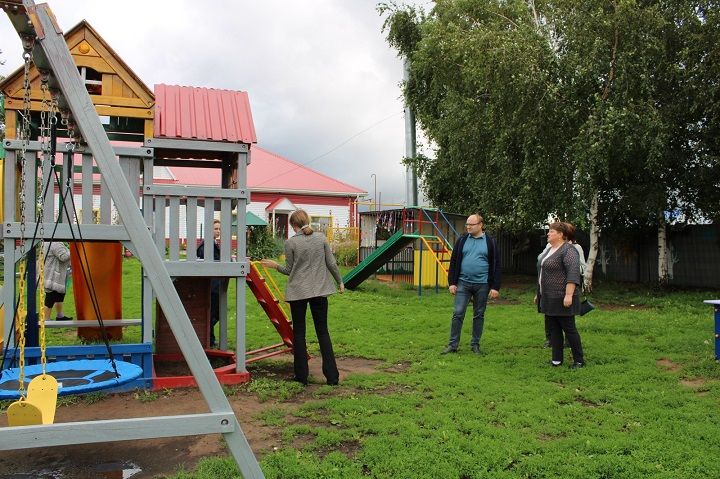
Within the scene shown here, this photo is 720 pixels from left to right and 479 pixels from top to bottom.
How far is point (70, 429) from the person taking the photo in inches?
108

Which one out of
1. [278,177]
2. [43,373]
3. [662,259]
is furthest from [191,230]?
[278,177]

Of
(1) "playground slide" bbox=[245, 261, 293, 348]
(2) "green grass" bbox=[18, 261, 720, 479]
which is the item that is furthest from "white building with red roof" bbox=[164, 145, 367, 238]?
(1) "playground slide" bbox=[245, 261, 293, 348]

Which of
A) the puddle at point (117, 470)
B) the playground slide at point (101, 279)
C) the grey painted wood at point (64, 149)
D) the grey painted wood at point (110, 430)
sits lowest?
the puddle at point (117, 470)

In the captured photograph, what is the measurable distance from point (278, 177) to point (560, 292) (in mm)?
28080

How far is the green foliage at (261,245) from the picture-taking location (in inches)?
882

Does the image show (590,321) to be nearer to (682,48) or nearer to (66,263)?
(682,48)

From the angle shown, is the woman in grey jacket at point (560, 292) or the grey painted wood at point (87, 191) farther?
the woman in grey jacket at point (560, 292)

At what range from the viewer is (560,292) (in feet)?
21.4

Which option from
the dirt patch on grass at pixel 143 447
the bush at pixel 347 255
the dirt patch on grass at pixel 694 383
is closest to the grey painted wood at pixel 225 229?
the dirt patch on grass at pixel 143 447

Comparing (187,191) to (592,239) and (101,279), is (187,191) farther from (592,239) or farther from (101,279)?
(592,239)

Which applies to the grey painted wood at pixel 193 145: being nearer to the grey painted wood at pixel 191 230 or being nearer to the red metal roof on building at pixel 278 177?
the grey painted wood at pixel 191 230

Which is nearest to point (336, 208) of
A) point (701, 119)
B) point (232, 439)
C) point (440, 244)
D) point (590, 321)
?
point (440, 244)

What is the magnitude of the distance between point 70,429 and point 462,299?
5.30 meters

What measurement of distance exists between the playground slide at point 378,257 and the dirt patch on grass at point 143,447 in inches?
386
